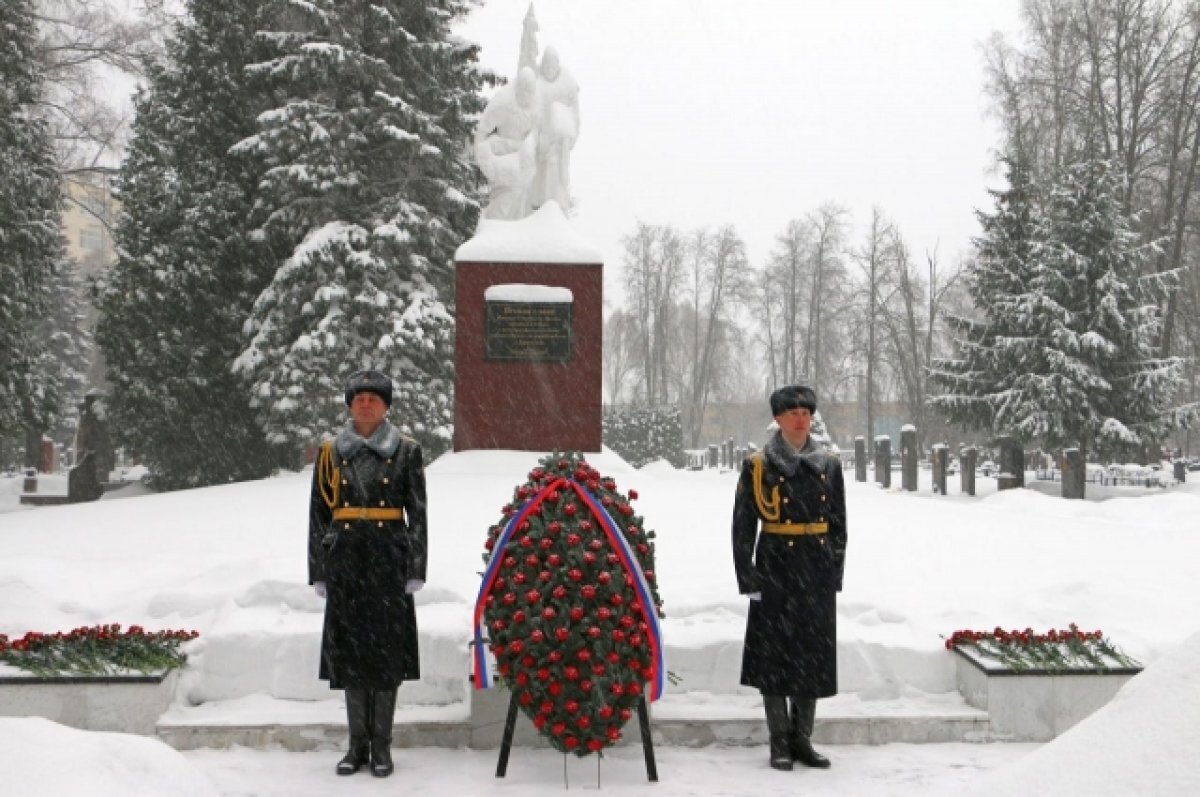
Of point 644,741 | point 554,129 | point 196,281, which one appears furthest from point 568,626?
point 196,281

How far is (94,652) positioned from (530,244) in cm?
725

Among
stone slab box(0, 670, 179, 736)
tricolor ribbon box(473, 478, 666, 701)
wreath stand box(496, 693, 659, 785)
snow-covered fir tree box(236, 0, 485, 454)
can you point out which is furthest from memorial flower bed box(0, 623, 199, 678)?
snow-covered fir tree box(236, 0, 485, 454)

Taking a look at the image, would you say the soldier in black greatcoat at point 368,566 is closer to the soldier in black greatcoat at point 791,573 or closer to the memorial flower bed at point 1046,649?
the soldier in black greatcoat at point 791,573

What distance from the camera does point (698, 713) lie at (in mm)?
5312

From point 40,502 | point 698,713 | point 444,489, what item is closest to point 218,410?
point 40,502

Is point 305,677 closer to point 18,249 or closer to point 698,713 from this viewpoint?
point 698,713

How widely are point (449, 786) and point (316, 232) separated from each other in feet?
45.6

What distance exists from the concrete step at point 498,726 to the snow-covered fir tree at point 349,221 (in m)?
11.9

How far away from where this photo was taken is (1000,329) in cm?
2428

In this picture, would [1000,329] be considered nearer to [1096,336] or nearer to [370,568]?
[1096,336]

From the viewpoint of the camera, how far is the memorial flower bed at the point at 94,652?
517 cm

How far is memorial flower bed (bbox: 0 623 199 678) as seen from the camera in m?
5.17

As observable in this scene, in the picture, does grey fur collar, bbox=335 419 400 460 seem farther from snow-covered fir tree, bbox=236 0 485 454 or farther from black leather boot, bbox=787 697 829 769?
snow-covered fir tree, bbox=236 0 485 454

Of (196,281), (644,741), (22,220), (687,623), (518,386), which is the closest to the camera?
(644,741)
